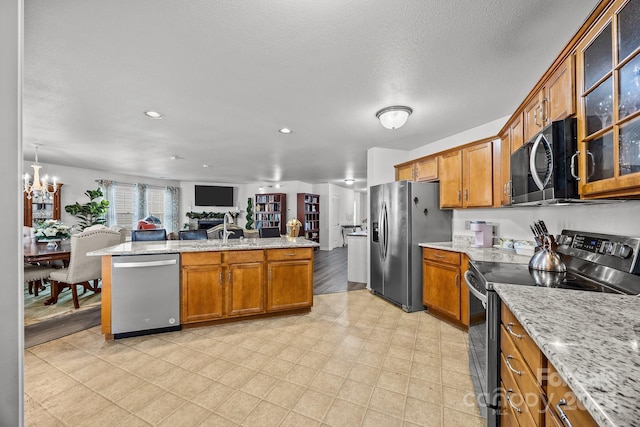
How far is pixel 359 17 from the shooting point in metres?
1.53

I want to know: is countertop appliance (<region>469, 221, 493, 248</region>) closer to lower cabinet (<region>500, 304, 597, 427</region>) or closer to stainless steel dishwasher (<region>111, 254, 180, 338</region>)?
lower cabinet (<region>500, 304, 597, 427</region>)

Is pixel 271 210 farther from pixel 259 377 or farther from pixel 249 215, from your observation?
pixel 259 377

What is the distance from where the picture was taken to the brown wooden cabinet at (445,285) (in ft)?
9.23

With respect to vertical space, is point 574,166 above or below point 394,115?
below

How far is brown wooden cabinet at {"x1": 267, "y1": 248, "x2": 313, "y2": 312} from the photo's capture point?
10.3 feet

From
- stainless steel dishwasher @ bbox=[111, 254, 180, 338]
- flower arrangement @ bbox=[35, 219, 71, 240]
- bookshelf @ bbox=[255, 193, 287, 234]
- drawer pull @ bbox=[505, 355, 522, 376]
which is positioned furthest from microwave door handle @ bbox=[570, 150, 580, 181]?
bookshelf @ bbox=[255, 193, 287, 234]

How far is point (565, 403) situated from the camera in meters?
0.72

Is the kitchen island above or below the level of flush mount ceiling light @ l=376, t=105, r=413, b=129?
below

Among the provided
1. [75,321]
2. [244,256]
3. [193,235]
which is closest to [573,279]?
[244,256]

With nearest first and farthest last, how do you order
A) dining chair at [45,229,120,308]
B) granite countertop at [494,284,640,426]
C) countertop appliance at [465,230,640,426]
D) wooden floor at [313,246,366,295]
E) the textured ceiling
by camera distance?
granite countertop at [494,284,640,426]
countertop appliance at [465,230,640,426]
the textured ceiling
dining chair at [45,229,120,308]
wooden floor at [313,246,366,295]

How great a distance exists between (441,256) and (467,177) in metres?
0.97

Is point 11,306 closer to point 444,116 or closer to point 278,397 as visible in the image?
point 278,397

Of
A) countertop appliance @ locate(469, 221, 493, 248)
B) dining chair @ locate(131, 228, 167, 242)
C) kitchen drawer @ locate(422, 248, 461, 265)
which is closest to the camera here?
kitchen drawer @ locate(422, 248, 461, 265)

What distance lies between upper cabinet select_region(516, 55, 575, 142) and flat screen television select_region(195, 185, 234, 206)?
29.4 feet
